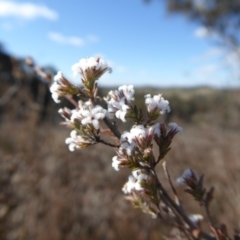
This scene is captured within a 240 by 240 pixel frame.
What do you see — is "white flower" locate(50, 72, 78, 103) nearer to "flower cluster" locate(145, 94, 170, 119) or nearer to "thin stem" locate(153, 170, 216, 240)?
"flower cluster" locate(145, 94, 170, 119)

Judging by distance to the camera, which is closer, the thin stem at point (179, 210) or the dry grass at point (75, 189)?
the thin stem at point (179, 210)

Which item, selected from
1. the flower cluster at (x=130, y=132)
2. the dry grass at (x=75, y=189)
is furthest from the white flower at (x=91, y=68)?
the dry grass at (x=75, y=189)

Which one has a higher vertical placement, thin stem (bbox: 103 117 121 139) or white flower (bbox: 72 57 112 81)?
white flower (bbox: 72 57 112 81)

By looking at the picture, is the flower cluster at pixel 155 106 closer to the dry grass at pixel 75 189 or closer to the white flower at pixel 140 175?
the white flower at pixel 140 175

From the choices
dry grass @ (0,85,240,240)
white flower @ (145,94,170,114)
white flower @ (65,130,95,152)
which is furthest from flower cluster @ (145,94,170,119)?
dry grass @ (0,85,240,240)

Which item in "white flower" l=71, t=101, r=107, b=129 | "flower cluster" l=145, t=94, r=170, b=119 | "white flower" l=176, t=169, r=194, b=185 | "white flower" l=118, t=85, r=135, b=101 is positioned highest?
"white flower" l=118, t=85, r=135, b=101

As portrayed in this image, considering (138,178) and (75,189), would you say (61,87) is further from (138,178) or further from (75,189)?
(75,189)

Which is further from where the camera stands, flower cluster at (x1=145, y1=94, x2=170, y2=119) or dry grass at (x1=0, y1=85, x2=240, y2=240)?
dry grass at (x1=0, y1=85, x2=240, y2=240)

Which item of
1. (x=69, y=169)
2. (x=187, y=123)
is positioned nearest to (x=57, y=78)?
(x=69, y=169)
